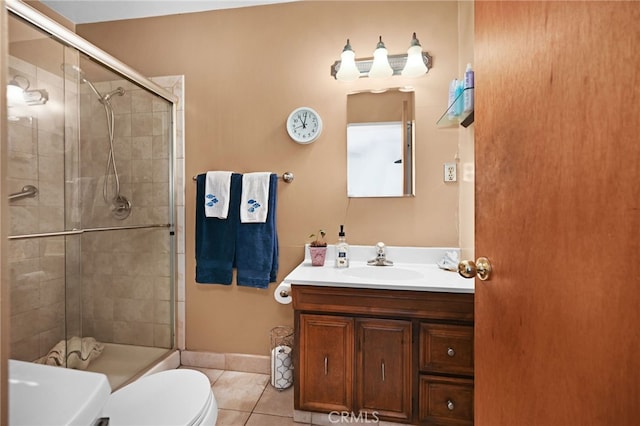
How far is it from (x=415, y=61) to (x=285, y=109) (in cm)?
83

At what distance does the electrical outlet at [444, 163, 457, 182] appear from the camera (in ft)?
5.71

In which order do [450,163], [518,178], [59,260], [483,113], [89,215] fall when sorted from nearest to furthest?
[518,178] < [483,113] < [59,260] < [89,215] < [450,163]

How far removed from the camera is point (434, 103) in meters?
1.75

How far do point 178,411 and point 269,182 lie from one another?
1.22m

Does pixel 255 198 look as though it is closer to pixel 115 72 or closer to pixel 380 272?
pixel 380 272

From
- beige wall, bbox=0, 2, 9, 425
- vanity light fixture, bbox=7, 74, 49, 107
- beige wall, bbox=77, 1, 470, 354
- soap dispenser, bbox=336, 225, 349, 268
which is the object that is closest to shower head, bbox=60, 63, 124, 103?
vanity light fixture, bbox=7, 74, 49, 107

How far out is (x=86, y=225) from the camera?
158 cm

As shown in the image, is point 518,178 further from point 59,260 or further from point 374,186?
point 59,260

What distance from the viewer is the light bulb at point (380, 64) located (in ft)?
5.61

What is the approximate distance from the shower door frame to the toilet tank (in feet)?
2.58

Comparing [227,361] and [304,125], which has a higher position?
[304,125]

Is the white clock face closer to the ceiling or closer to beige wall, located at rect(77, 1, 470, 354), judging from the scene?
beige wall, located at rect(77, 1, 470, 354)

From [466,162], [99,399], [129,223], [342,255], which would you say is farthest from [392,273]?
[129,223]

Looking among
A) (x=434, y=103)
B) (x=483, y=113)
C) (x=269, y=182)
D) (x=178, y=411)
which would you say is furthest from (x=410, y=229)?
(x=178, y=411)
